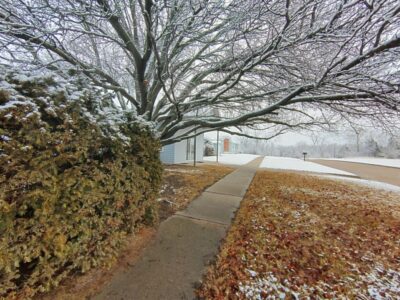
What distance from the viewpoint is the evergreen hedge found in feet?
4.74

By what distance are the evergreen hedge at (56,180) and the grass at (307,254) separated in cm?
145

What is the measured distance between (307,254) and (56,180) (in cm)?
346

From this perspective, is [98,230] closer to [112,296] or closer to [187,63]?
[112,296]

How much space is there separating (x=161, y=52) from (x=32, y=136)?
3158 mm

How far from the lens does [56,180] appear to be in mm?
1655

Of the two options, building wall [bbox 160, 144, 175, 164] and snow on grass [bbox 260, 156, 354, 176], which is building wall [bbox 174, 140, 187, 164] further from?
snow on grass [bbox 260, 156, 354, 176]

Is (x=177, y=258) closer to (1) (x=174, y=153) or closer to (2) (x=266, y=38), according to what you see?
(2) (x=266, y=38)

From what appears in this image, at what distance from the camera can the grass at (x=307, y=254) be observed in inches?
86.0

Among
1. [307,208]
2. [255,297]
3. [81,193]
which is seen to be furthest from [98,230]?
[307,208]

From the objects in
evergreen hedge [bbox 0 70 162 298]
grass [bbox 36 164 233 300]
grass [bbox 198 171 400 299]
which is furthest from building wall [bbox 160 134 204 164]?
evergreen hedge [bbox 0 70 162 298]

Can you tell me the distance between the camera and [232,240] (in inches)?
123

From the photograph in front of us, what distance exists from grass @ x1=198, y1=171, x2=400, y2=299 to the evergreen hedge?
4.76ft

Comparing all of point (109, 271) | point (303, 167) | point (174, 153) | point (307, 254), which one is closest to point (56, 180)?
point (109, 271)

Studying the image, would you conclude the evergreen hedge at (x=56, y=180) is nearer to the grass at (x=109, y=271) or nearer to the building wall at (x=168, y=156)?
the grass at (x=109, y=271)
